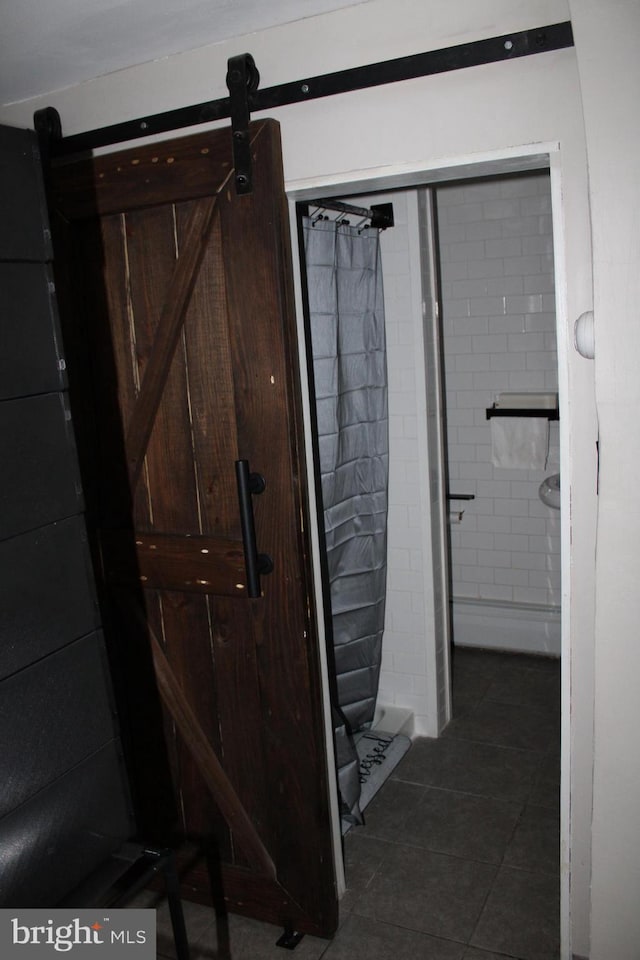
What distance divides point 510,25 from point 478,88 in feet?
0.46

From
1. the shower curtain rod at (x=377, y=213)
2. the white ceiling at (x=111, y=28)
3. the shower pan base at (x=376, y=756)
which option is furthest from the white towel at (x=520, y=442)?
the white ceiling at (x=111, y=28)

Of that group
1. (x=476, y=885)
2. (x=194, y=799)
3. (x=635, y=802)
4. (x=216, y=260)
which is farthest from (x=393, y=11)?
(x=476, y=885)

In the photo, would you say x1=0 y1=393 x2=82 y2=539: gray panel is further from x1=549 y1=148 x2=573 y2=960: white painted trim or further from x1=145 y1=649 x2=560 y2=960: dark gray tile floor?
x1=145 y1=649 x2=560 y2=960: dark gray tile floor

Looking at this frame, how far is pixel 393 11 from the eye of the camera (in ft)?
6.35

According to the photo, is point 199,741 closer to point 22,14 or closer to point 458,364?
point 22,14

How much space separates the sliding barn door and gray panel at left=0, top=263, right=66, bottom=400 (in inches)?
24.5

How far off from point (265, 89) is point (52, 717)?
1586 millimetres

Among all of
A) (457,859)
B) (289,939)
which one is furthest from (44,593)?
(457,859)

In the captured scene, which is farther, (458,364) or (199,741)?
(458,364)

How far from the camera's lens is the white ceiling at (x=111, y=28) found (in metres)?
1.83

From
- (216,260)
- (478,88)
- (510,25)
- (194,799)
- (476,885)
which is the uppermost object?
(510,25)

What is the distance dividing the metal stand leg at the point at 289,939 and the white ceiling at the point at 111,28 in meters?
2.53

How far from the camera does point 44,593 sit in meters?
1.69

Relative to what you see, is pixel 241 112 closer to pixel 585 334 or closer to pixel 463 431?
pixel 585 334
